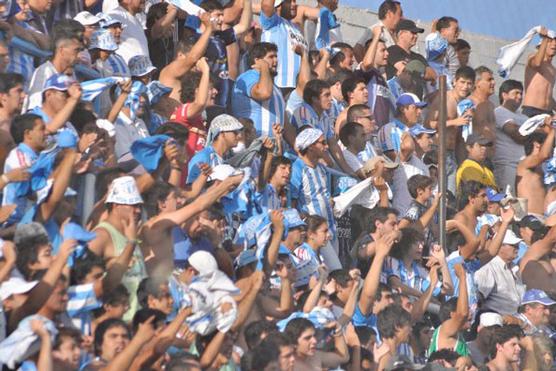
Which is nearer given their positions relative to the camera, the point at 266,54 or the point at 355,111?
the point at 266,54

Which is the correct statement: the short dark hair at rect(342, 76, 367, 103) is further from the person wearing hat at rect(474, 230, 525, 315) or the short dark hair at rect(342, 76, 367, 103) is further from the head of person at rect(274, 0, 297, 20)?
the person wearing hat at rect(474, 230, 525, 315)

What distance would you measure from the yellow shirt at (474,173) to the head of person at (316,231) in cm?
332

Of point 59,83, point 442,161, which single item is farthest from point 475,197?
point 59,83

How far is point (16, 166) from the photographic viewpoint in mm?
10258

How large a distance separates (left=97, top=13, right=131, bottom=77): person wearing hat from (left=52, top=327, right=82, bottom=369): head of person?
3.62 metres

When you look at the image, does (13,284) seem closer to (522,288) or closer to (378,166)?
(378,166)

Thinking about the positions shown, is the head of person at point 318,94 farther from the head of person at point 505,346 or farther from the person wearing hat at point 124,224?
the person wearing hat at point 124,224

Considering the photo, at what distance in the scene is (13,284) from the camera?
9.32m

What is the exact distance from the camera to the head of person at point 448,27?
56.8 feet

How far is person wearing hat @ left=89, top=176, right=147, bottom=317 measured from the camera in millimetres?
10242

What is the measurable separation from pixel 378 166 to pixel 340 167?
12.3 inches

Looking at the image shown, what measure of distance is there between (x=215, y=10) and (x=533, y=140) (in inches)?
162

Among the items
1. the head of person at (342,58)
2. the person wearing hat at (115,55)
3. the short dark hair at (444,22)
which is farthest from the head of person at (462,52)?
the person wearing hat at (115,55)

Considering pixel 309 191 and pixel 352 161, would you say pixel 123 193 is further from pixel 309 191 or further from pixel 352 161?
pixel 352 161
